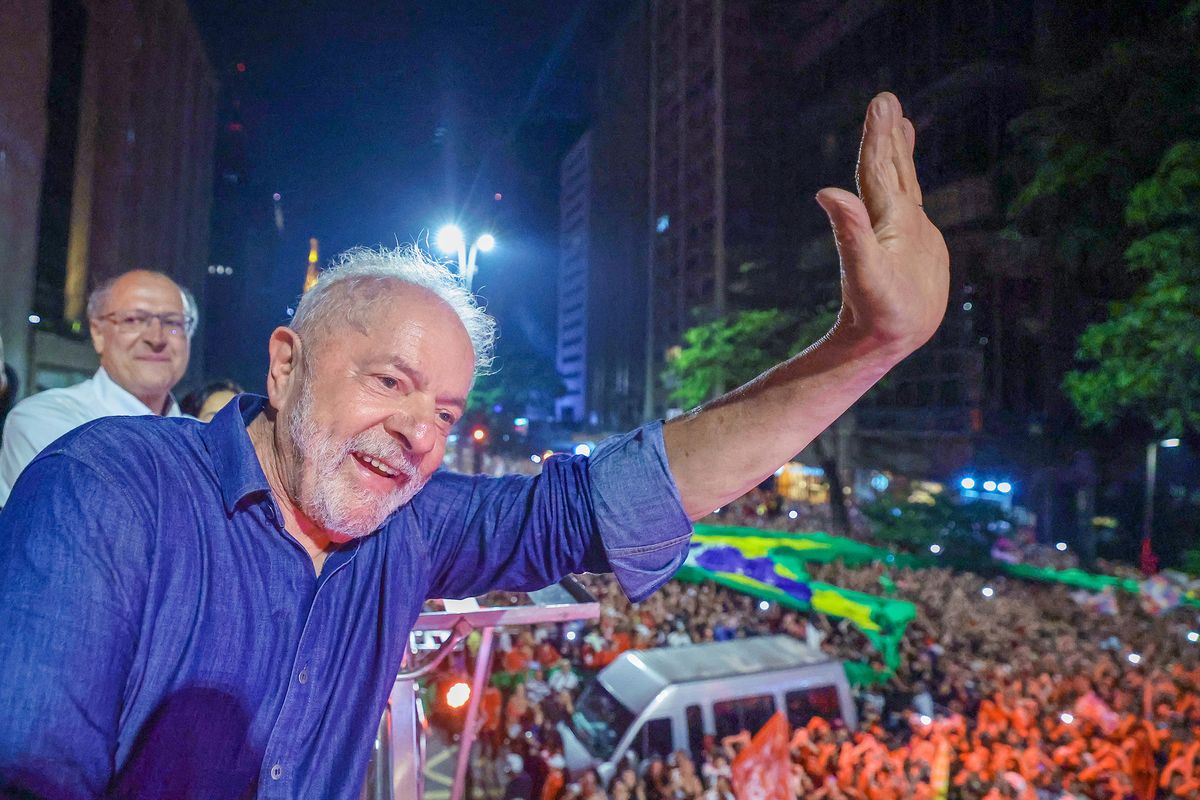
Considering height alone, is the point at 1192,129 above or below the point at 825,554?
above

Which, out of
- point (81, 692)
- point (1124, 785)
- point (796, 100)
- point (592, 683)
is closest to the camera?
point (81, 692)

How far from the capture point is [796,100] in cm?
3734

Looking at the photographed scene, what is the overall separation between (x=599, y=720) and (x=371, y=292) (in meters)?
5.85

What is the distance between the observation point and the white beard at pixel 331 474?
4.71ft

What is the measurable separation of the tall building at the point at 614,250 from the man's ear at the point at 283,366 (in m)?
47.1

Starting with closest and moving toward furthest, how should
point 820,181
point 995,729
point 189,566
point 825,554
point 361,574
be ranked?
point 189,566
point 361,574
point 995,729
point 825,554
point 820,181

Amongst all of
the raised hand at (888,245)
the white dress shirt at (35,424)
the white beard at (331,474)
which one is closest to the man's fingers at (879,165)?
the raised hand at (888,245)

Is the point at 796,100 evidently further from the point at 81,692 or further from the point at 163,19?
the point at 81,692

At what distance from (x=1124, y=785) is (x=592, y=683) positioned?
4.36m

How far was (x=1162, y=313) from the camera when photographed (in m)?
8.88

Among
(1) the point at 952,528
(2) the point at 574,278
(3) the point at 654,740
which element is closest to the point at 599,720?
(3) the point at 654,740

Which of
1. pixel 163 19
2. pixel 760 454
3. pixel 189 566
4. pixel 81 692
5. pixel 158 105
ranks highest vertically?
pixel 163 19

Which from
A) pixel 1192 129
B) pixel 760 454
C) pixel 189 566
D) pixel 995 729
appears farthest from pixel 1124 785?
pixel 1192 129

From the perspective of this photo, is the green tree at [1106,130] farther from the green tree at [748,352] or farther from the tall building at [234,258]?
the tall building at [234,258]
